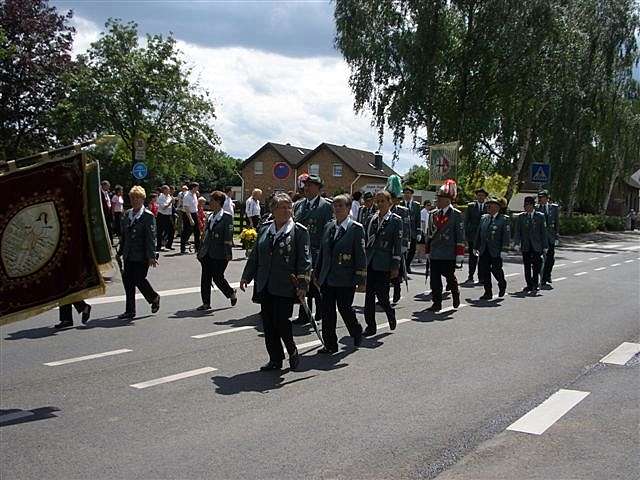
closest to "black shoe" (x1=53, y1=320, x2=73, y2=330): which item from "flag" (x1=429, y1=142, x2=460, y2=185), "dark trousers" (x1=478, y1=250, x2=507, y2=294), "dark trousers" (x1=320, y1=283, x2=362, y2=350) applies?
"dark trousers" (x1=320, y1=283, x2=362, y2=350)

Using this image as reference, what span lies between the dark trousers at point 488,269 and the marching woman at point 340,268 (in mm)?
5840

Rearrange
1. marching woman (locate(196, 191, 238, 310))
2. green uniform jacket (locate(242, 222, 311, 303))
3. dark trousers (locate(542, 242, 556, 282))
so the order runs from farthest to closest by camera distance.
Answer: dark trousers (locate(542, 242, 556, 282))
marching woman (locate(196, 191, 238, 310))
green uniform jacket (locate(242, 222, 311, 303))

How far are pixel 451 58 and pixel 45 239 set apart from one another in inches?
1052

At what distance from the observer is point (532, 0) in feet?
99.9

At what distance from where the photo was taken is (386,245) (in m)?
9.56

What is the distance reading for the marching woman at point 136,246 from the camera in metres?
10.5

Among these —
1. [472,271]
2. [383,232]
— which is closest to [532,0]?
[472,271]

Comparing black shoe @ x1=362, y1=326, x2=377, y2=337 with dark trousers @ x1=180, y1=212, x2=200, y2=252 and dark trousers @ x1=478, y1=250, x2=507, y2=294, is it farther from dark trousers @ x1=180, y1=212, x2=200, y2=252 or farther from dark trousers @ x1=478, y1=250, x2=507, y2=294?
dark trousers @ x1=180, y1=212, x2=200, y2=252

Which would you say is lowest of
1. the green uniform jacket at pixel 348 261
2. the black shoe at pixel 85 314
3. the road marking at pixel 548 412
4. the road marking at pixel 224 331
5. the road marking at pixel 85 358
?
the road marking at pixel 548 412

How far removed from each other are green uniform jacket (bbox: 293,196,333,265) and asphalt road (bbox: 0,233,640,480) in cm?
127

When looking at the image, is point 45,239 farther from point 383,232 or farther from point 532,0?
point 532,0

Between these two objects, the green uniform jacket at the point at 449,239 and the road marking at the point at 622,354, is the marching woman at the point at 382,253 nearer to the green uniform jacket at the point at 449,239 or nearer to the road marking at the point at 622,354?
the green uniform jacket at the point at 449,239

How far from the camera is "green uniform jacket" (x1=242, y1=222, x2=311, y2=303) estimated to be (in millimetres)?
7379

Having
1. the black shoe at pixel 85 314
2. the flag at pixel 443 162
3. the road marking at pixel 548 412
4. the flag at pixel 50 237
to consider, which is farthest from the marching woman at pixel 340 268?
the flag at pixel 443 162
